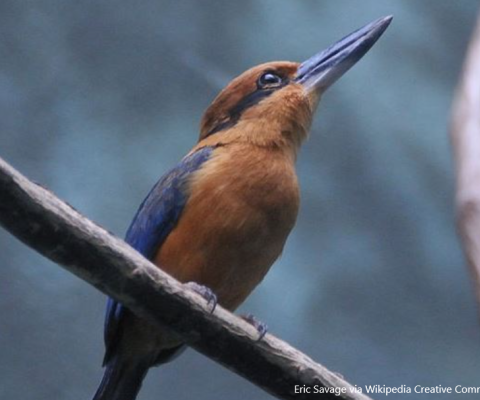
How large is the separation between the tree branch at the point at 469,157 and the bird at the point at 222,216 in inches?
28.2

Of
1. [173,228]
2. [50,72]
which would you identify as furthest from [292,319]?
[173,228]

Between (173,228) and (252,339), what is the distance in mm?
458

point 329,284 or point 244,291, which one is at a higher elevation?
point 329,284

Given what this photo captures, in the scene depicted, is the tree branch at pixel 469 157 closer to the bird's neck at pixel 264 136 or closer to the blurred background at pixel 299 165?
the bird's neck at pixel 264 136

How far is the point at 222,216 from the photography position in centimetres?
229

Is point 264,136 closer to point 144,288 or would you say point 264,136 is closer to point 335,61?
point 335,61

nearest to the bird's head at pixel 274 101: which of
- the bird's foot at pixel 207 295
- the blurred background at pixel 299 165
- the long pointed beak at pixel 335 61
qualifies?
the long pointed beak at pixel 335 61

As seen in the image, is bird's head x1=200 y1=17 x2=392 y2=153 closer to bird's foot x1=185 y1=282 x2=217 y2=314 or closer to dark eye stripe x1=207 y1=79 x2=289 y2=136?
dark eye stripe x1=207 y1=79 x2=289 y2=136

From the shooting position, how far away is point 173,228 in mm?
2350

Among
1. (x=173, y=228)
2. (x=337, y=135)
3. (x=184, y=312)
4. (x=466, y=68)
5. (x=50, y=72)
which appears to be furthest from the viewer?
(x=337, y=135)

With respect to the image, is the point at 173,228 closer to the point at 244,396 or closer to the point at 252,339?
the point at 252,339

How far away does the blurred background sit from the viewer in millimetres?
3459

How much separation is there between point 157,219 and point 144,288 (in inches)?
21.1

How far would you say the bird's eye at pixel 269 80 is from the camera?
260cm
